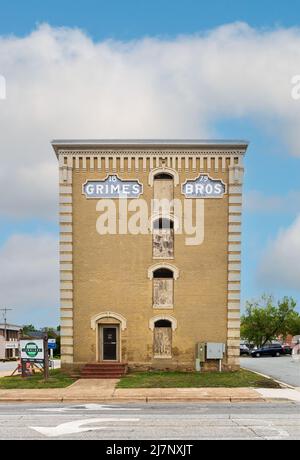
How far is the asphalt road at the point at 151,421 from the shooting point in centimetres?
1209

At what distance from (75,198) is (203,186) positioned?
6.84 meters

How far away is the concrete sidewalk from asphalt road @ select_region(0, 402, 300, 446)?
3.00ft

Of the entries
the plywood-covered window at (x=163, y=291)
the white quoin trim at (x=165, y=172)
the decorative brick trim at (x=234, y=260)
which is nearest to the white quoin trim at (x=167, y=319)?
the plywood-covered window at (x=163, y=291)

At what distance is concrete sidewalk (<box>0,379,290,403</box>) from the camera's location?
19328mm

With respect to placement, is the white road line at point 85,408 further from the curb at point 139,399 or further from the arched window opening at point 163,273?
the arched window opening at point 163,273

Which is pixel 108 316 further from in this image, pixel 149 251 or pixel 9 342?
pixel 9 342

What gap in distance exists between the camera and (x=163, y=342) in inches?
1140

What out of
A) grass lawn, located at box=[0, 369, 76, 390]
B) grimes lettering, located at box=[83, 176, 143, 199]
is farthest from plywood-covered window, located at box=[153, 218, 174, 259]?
grass lawn, located at box=[0, 369, 76, 390]

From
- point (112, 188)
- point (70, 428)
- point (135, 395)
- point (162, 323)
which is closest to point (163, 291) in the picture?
point (162, 323)

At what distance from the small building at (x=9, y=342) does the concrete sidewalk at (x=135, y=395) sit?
2261 inches

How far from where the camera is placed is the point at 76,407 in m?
17.8

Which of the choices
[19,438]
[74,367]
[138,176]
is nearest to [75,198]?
[138,176]

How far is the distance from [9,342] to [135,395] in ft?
236
